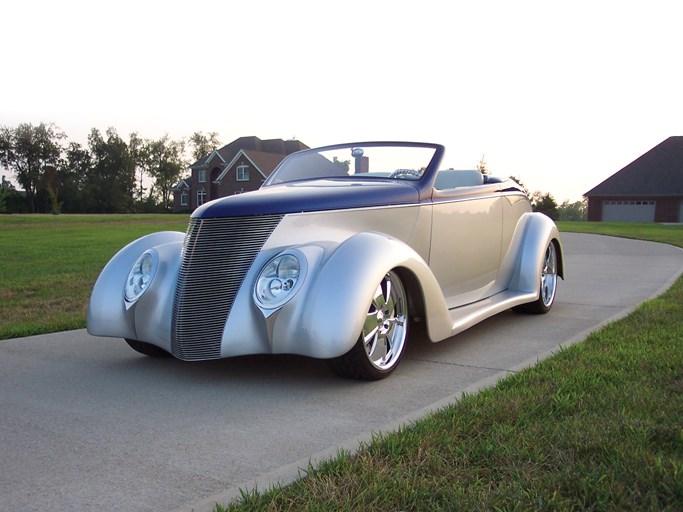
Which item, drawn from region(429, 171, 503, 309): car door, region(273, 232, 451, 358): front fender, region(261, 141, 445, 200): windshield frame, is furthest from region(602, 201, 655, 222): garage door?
region(273, 232, 451, 358): front fender

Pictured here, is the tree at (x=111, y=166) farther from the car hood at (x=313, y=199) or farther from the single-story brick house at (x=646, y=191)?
the car hood at (x=313, y=199)

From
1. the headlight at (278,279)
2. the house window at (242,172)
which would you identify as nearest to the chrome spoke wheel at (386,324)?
the headlight at (278,279)

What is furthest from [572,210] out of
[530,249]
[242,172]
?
[530,249]

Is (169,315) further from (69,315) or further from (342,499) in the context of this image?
(69,315)

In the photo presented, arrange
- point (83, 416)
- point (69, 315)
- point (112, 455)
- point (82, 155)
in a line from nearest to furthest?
1. point (112, 455)
2. point (83, 416)
3. point (69, 315)
4. point (82, 155)

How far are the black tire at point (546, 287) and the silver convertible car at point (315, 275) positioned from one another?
1119 millimetres

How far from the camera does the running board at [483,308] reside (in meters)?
5.03

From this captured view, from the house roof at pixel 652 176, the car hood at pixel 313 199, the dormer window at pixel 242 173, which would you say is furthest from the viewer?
the dormer window at pixel 242 173

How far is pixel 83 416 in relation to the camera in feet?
12.1

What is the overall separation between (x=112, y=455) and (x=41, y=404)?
3.48ft

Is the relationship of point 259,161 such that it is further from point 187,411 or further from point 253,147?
point 187,411

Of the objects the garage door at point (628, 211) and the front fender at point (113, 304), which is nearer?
the front fender at point (113, 304)

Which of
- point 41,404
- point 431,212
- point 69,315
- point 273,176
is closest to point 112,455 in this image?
point 41,404

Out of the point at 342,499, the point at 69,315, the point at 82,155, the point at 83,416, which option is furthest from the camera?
the point at 82,155
